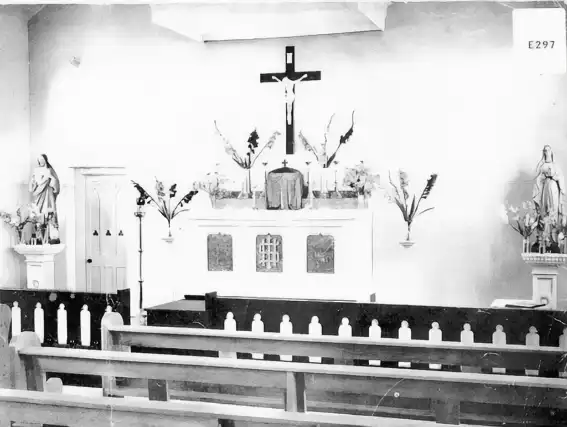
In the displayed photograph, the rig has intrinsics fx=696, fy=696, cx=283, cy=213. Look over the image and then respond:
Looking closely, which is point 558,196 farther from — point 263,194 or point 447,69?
point 263,194

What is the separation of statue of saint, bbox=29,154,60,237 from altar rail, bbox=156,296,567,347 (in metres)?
4.36

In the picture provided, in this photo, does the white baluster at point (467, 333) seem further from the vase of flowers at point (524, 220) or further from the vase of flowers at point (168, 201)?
the vase of flowers at point (168, 201)

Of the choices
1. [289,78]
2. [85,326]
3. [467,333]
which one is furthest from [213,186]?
[467,333]

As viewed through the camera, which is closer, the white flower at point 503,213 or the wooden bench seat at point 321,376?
the wooden bench seat at point 321,376

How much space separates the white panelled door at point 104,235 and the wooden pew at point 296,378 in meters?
5.54

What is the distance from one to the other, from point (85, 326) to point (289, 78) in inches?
163

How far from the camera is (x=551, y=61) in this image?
3.10m

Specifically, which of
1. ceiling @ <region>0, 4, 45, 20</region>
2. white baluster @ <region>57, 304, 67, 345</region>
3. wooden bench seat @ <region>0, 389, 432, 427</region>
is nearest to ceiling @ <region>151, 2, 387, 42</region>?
ceiling @ <region>0, 4, 45, 20</region>

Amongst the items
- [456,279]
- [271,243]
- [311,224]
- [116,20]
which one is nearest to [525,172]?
[456,279]

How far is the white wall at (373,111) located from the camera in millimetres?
7535

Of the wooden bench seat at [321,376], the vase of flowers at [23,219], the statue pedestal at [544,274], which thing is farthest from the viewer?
the vase of flowers at [23,219]

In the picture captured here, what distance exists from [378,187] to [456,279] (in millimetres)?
1345

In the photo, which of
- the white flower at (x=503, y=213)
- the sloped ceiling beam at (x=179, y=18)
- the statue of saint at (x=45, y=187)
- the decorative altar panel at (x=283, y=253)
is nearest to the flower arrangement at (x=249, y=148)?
the decorative altar panel at (x=283, y=253)

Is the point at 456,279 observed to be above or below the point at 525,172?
below
